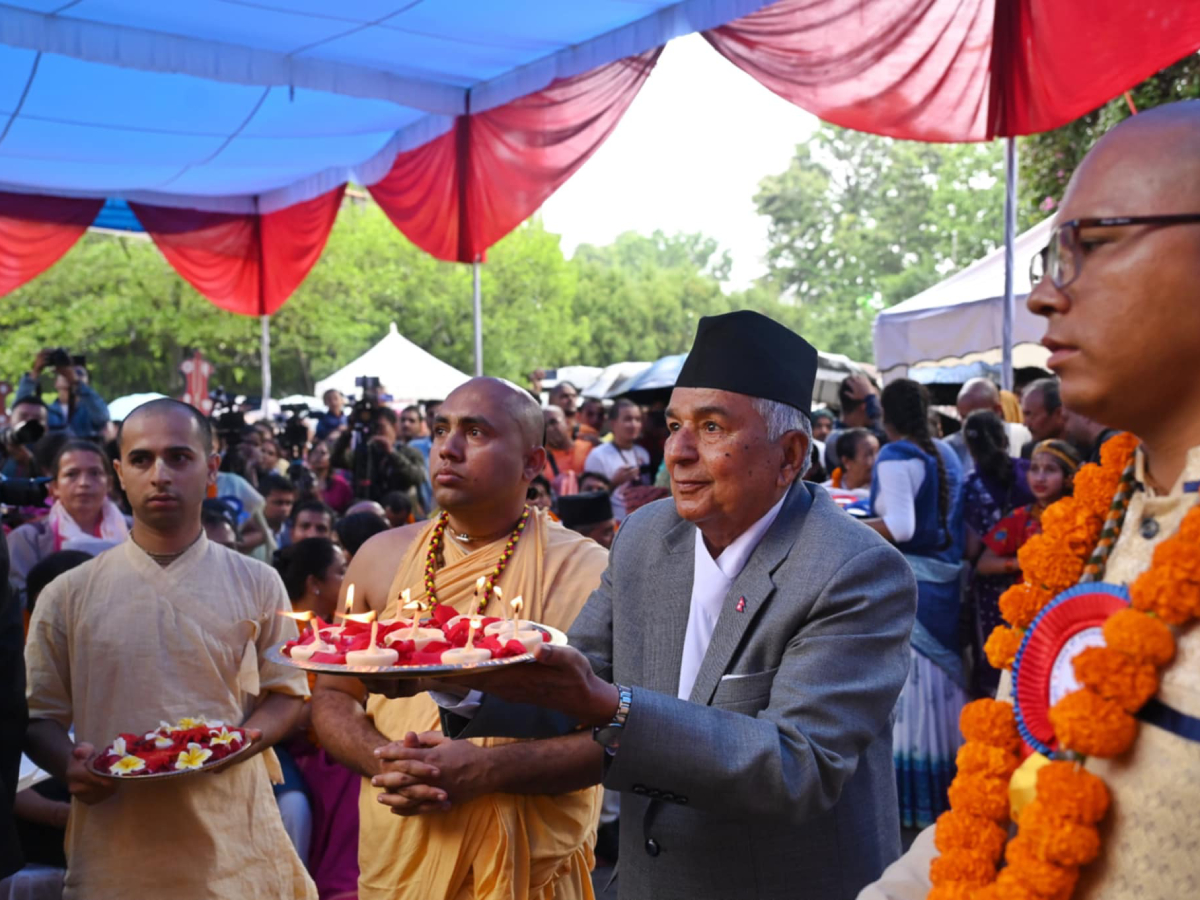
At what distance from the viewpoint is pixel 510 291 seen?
1687 inches

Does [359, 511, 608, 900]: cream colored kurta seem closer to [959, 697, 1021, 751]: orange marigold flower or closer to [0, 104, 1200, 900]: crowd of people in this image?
[0, 104, 1200, 900]: crowd of people

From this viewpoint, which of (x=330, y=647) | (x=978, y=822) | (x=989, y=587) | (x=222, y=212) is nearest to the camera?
(x=978, y=822)

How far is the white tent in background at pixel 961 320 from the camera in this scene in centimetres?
1115

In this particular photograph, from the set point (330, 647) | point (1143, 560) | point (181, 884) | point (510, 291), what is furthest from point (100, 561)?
point (510, 291)

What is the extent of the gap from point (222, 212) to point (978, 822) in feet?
47.2

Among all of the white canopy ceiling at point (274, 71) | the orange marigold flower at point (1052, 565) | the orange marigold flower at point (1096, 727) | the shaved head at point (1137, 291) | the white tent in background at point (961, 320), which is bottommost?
the orange marigold flower at point (1096, 727)

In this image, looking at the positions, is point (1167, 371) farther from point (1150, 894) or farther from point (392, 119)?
point (392, 119)

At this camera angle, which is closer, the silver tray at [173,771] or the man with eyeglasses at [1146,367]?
the man with eyeglasses at [1146,367]

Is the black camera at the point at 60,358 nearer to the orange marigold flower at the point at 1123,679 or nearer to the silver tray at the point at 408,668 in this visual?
the silver tray at the point at 408,668

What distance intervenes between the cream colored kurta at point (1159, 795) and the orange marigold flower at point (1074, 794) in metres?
0.02

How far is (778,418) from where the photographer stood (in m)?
2.34

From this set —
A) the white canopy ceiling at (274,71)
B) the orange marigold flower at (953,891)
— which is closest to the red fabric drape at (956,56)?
the white canopy ceiling at (274,71)

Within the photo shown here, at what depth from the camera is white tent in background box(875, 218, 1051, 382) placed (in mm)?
11148

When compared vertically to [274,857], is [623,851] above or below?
above
